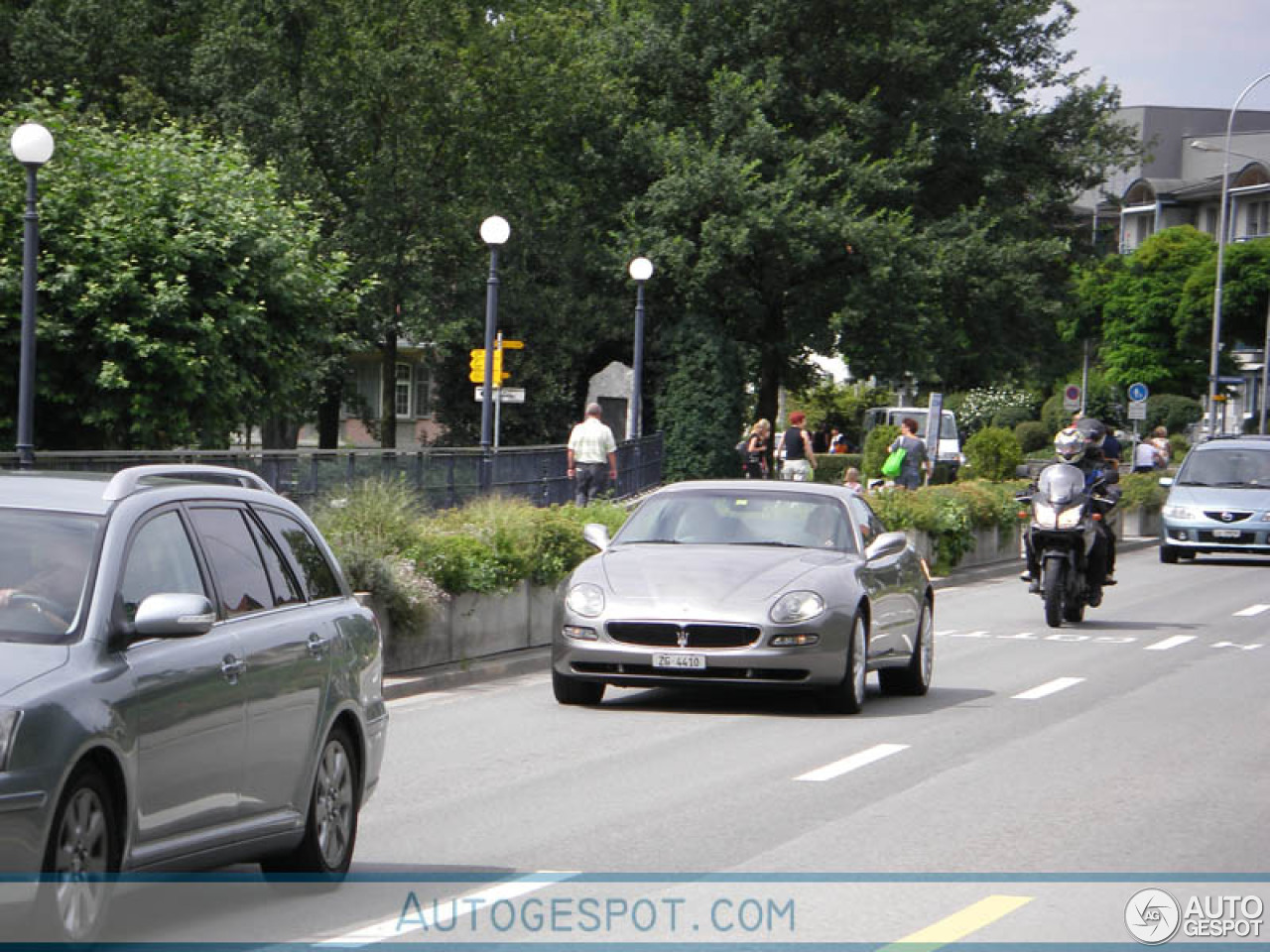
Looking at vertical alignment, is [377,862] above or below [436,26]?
below

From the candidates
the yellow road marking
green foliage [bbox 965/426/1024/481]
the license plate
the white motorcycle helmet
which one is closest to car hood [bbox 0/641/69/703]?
the yellow road marking

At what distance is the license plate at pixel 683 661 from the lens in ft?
41.5

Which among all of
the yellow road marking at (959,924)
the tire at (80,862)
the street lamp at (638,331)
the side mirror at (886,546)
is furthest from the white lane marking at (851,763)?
the street lamp at (638,331)

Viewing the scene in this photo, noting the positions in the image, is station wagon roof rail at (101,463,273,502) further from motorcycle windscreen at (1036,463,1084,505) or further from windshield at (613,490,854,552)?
motorcycle windscreen at (1036,463,1084,505)

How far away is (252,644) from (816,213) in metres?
37.7

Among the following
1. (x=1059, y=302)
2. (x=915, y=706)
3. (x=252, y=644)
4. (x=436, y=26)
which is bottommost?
(x=915, y=706)

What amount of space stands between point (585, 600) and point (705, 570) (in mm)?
772

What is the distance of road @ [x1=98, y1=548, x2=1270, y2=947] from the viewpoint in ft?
22.9

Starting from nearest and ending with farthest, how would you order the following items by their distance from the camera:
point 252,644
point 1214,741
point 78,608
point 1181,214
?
point 78,608
point 252,644
point 1214,741
point 1181,214

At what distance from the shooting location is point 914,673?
1457cm

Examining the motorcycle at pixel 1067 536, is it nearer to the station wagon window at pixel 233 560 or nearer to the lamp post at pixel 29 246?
the lamp post at pixel 29 246

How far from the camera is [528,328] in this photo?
159 ft

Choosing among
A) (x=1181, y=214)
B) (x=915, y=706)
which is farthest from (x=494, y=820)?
(x=1181, y=214)

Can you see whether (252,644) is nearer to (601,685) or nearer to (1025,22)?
(601,685)
